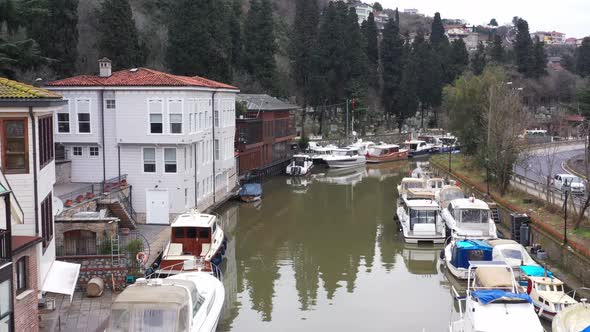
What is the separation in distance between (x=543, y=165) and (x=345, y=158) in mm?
18828

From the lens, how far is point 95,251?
77.7ft

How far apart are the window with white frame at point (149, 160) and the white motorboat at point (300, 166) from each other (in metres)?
25.9

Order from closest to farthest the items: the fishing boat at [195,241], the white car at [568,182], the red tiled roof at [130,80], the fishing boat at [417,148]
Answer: the fishing boat at [195,241], the red tiled roof at [130,80], the white car at [568,182], the fishing boat at [417,148]

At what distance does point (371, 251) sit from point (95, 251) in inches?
484

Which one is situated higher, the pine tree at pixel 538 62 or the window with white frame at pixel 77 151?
the pine tree at pixel 538 62

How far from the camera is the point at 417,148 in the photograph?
3105 inches

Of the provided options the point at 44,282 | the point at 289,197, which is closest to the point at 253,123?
the point at 289,197

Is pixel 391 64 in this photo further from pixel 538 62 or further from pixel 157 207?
pixel 157 207

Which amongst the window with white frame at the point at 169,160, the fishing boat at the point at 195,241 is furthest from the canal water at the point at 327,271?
the window with white frame at the point at 169,160

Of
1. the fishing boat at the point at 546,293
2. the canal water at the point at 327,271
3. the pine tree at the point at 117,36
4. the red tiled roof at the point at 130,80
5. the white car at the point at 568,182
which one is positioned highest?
the pine tree at the point at 117,36

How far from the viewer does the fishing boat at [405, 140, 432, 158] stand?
78.1 m

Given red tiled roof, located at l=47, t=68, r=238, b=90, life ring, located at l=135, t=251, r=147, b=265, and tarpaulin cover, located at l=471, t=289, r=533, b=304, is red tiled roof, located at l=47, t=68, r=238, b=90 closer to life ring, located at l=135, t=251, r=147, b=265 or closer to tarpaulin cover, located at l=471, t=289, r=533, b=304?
life ring, located at l=135, t=251, r=147, b=265

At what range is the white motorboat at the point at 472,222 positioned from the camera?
2947cm

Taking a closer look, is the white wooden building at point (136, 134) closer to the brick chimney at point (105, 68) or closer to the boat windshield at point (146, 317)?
the brick chimney at point (105, 68)
